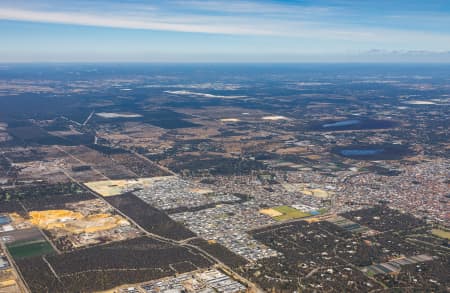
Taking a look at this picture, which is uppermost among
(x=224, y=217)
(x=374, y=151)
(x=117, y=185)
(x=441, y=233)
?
(x=224, y=217)

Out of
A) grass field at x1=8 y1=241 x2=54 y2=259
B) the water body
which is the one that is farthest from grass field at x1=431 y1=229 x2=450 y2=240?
the water body

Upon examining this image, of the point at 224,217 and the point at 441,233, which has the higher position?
the point at 224,217

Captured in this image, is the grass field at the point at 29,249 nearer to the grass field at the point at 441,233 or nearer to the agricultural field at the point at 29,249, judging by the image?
the agricultural field at the point at 29,249

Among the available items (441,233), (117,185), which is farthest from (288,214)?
(117,185)

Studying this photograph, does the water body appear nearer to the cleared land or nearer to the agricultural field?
the cleared land

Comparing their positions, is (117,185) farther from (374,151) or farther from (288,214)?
(374,151)

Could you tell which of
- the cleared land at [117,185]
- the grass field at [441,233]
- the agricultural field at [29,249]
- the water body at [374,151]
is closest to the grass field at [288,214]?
the grass field at [441,233]
